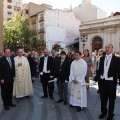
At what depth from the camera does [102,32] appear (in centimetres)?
3297

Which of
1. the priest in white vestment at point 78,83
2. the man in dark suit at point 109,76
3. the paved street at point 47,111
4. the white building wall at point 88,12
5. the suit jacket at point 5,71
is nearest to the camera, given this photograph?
the man in dark suit at point 109,76

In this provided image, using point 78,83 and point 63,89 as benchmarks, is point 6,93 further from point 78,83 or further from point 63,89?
point 78,83

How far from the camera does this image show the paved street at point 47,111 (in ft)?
19.5

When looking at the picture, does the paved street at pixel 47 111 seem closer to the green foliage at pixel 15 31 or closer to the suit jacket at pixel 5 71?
the suit jacket at pixel 5 71

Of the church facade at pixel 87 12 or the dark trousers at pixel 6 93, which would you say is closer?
the dark trousers at pixel 6 93

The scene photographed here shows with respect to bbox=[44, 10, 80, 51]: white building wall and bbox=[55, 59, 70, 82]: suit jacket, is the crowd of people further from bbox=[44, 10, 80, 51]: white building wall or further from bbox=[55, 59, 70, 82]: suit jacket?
bbox=[44, 10, 80, 51]: white building wall

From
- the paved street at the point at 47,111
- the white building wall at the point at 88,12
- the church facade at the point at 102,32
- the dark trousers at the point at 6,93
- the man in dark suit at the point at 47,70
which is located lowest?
the paved street at the point at 47,111

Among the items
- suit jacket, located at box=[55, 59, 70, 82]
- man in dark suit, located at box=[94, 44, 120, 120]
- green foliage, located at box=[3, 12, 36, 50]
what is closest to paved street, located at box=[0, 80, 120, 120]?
man in dark suit, located at box=[94, 44, 120, 120]

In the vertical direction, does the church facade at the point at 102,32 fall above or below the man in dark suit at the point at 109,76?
above

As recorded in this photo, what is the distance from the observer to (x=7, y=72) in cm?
697

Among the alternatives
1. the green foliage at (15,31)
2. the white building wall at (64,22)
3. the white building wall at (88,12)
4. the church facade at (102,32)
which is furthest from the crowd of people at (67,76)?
the white building wall at (88,12)

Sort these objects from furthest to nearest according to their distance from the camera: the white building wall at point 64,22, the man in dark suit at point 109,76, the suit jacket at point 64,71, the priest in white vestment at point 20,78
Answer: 1. the white building wall at point 64,22
2. the priest in white vestment at point 20,78
3. the suit jacket at point 64,71
4. the man in dark suit at point 109,76

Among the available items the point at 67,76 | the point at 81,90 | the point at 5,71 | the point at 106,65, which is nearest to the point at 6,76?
the point at 5,71

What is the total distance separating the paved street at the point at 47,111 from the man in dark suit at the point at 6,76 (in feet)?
1.17
